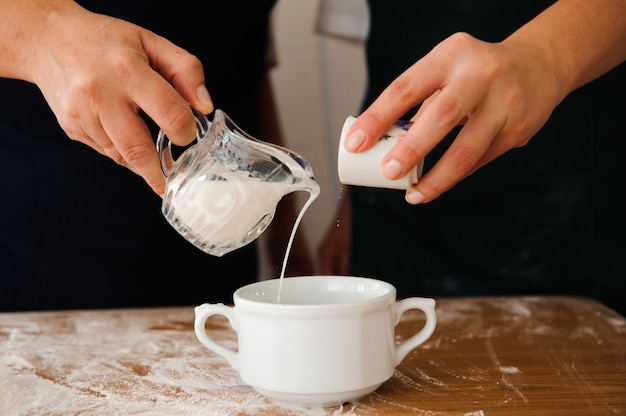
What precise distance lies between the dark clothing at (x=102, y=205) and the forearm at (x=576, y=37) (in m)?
0.65

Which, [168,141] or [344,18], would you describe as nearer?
[168,141]

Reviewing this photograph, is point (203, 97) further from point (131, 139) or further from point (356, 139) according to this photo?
point (356, 139)

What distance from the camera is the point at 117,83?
Answer: 785mm

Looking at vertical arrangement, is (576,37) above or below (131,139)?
above

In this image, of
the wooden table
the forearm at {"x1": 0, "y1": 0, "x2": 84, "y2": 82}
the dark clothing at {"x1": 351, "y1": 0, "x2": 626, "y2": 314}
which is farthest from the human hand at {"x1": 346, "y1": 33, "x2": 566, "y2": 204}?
the dark clothing at {"x1": 351, "y1": 0, "x2": 626, "y2": 314}

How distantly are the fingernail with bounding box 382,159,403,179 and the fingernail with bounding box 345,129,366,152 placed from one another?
3cm

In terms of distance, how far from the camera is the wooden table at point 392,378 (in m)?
0.75

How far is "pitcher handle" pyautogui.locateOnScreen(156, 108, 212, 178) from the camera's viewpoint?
852 mm

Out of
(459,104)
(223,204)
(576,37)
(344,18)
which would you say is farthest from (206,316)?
(344,18)

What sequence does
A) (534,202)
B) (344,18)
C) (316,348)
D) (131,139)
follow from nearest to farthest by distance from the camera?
(316,348)
(131,139)
(534,202)
(344,18)

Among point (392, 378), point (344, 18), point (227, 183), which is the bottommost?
point (392, 378)

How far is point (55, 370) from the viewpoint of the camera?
88cm

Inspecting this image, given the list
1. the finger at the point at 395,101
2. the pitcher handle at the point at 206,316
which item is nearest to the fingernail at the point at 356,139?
the finger at the point at 395,101

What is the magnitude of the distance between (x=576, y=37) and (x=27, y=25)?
654mm
